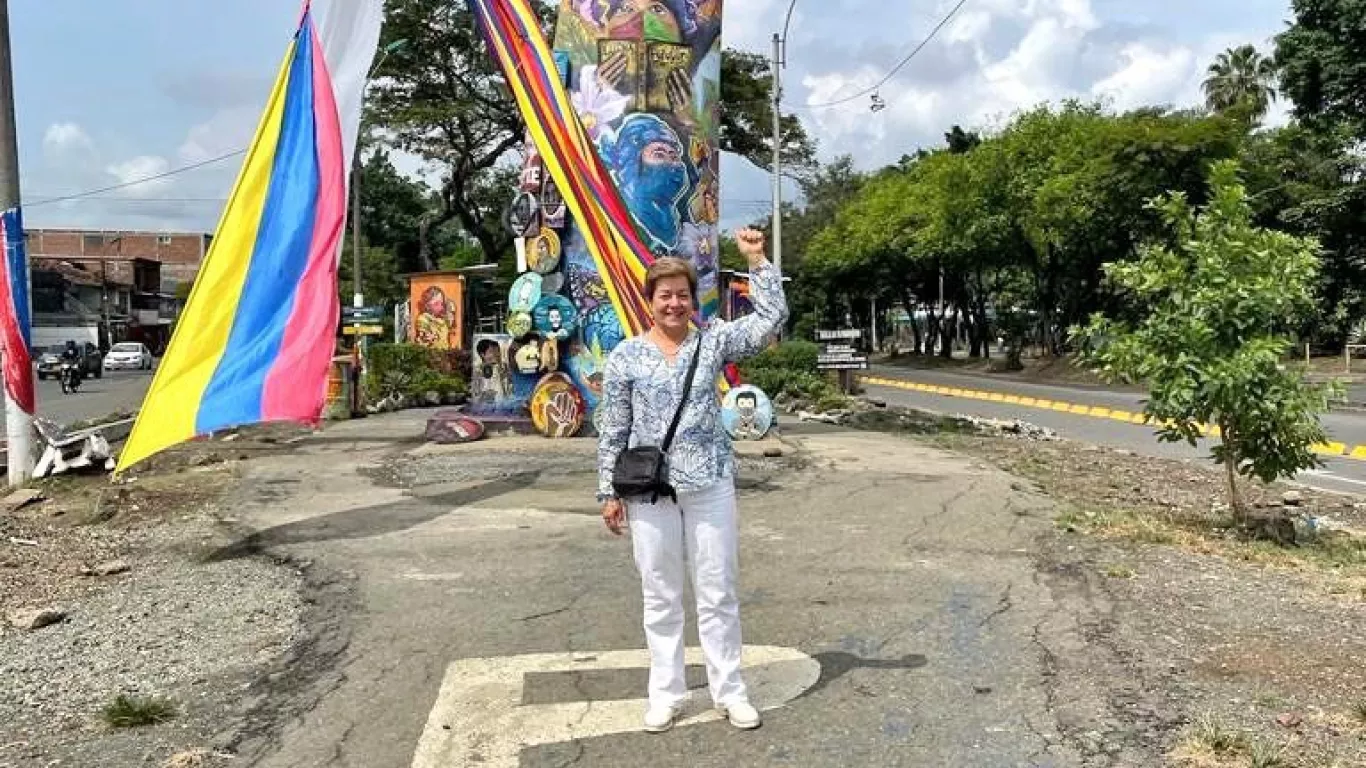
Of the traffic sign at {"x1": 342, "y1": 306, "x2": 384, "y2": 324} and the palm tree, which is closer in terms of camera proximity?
the traffic sign at {"x1": 342, "y1": 306, "x2": 384, "y2": 324}

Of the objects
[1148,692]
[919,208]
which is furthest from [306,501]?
[919,208]

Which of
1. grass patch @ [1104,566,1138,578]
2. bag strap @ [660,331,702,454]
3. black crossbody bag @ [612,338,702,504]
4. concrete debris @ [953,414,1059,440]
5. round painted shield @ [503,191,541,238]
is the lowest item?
concrete debris @ [953,414,1059,440]

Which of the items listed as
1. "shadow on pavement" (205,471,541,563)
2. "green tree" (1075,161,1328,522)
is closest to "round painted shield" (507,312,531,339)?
"shadow on pavement" (205,471,541,563)

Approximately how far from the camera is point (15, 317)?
12.3 metres

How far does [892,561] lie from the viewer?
26.5ft

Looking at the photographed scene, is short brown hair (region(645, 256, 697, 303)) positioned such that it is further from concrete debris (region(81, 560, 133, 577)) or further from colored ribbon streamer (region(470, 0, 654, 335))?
colored ribbon streamer (region(470, 0, 654, 335))

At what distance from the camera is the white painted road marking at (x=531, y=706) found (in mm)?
4641

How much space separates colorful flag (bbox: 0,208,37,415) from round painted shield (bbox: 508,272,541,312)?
6.46 metres

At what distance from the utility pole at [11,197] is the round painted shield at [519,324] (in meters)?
6.33

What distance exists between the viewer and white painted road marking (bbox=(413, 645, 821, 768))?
4.64 m

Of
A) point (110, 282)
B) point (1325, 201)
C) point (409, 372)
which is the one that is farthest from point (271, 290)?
point (110, 282)

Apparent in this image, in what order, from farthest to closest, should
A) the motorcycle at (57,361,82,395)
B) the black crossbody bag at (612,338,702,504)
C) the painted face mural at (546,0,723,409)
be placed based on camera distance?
the motorcycle at (57,361,82,395), the painted face mural at (546,0,723,409), the black crossbody bag at (612,338,702,504)

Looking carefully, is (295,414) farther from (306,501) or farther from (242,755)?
(242,755)

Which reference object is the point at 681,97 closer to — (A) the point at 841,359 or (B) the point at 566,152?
(B) the point at 566,152
